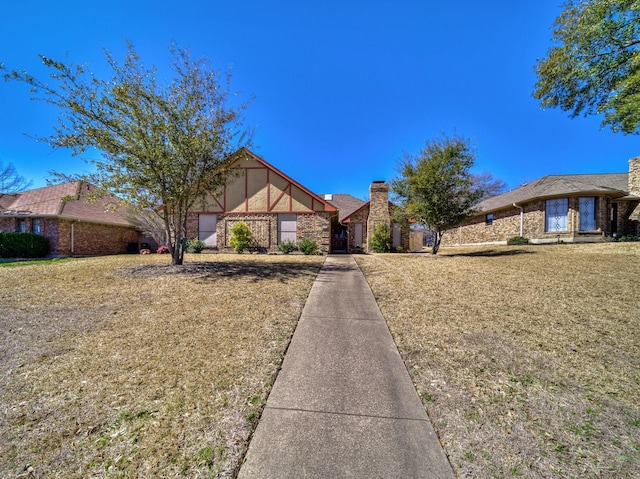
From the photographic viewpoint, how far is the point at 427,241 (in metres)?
38.4

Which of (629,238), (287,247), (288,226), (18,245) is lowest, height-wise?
(287,247)

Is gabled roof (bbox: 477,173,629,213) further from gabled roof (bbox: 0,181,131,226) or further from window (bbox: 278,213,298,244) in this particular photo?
gabled roof (bbox: 0,181,131,226)

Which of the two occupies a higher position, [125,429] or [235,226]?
[235,226]

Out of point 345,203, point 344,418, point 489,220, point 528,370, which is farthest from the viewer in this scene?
point 345,203

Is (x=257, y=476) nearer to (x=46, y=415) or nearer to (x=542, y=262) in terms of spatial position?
(x=46, y=415)

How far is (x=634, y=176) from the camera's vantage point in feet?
57.3

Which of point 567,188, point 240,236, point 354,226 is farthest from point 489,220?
point 240,236

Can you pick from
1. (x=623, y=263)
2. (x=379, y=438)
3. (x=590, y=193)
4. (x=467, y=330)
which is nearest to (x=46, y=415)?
(x=379, y=438)

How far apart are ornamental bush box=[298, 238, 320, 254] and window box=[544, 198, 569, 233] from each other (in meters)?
14.4

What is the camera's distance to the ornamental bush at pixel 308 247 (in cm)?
1605

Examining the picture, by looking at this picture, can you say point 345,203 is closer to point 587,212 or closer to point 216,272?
point 587,212

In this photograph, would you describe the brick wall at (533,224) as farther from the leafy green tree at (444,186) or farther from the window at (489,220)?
the leafy green tree at (444,186)

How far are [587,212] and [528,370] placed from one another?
745 inches

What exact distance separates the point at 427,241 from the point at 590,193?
2273 cm
